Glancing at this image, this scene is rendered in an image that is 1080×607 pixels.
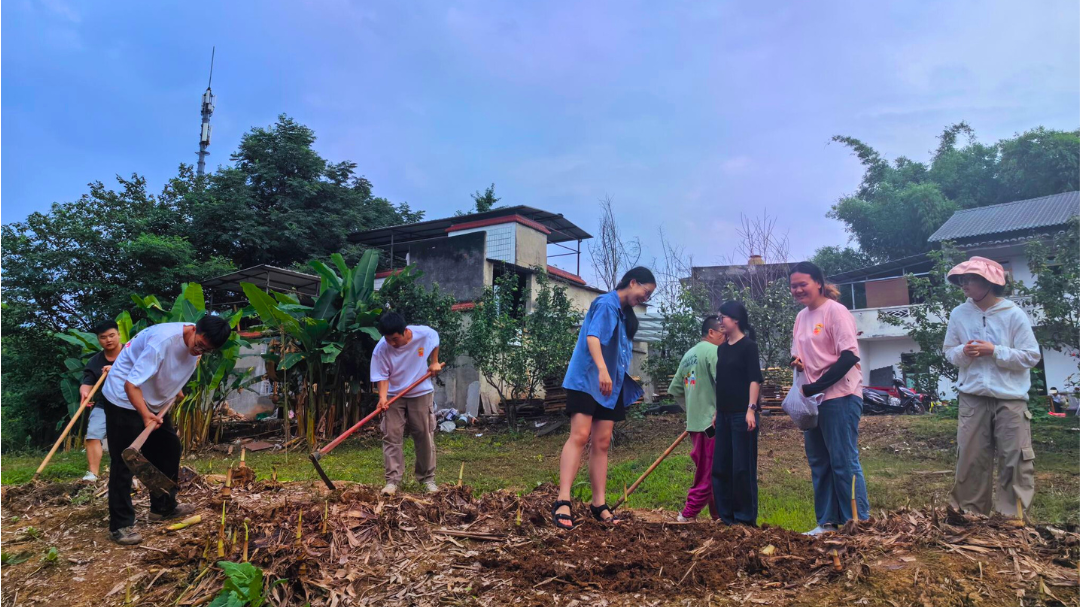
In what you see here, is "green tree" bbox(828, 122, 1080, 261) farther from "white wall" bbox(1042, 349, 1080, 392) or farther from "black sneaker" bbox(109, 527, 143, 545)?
"black sneaker" bbox(109, 527, 143, 545)

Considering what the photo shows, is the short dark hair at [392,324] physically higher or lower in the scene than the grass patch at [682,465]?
higher

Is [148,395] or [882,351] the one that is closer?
[148,395]

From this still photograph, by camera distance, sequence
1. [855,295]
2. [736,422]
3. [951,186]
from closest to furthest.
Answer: [736,422] → [855,295] → [951,186]

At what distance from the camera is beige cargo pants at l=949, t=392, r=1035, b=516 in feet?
11.9

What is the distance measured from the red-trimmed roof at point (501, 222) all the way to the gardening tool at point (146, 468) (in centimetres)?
1320

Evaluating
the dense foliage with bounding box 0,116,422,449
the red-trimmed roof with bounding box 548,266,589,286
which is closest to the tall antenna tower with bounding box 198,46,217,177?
the dense foliage with bounding box 0,116,422,449

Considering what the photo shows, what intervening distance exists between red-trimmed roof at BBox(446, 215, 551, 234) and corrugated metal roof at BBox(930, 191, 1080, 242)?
11130 millimetres

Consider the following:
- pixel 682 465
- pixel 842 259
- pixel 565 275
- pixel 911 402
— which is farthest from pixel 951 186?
pixel 682 465

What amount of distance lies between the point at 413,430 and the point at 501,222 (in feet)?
39.7

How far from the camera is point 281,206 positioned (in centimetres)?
2419

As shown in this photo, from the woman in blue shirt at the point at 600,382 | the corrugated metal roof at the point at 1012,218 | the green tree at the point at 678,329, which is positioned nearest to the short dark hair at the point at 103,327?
the woman in blue shirt at the point at 600,382

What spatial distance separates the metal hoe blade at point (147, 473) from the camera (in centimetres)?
384

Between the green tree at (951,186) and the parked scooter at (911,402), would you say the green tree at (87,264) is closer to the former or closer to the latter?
the parked scooter at (911,402)

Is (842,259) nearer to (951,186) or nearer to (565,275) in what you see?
(951,186)
